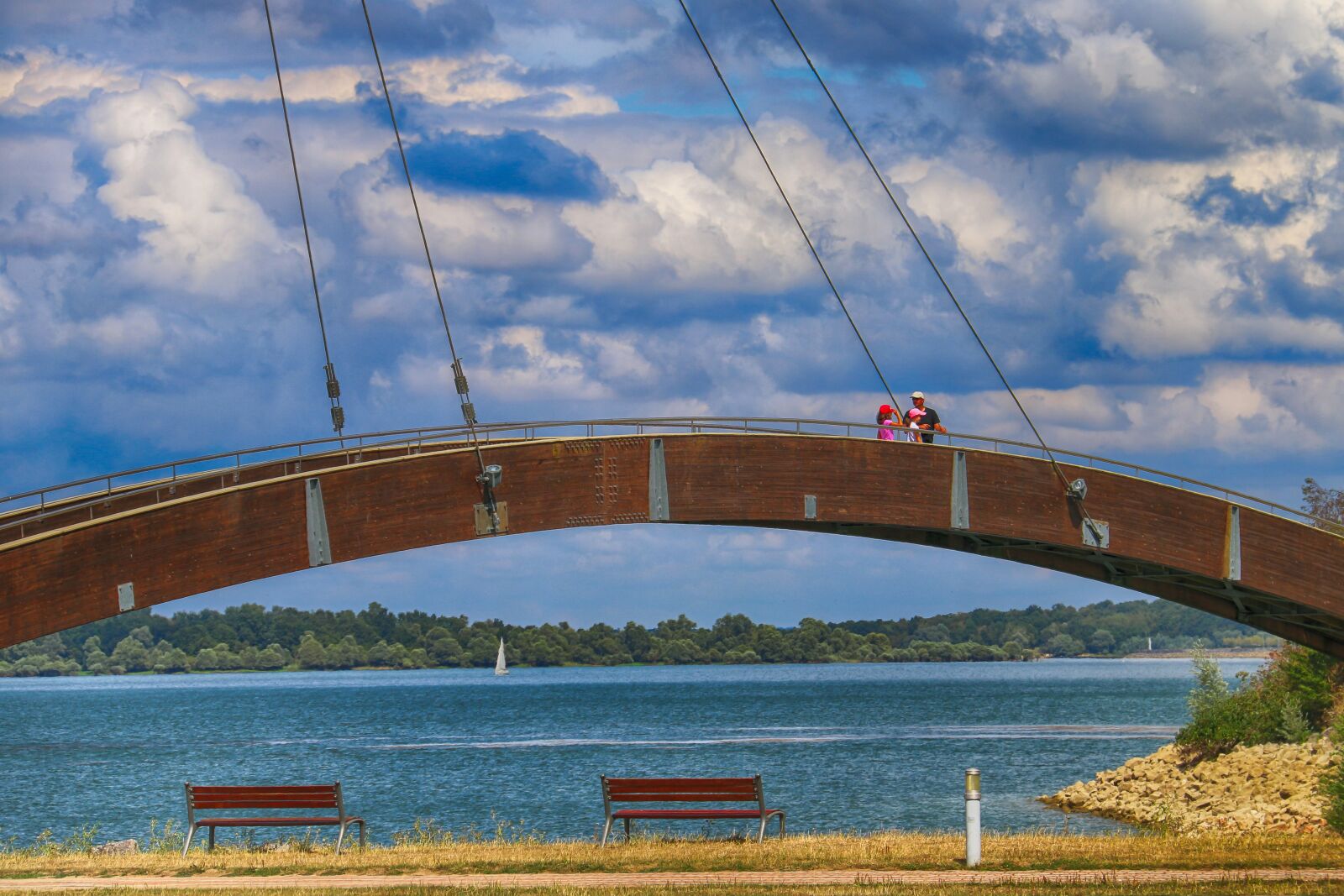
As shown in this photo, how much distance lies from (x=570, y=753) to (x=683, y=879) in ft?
179

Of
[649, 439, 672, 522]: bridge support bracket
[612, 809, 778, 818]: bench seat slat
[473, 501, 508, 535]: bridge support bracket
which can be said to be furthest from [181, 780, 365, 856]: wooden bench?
[649, 439, 672, 522]: bridge support bracket

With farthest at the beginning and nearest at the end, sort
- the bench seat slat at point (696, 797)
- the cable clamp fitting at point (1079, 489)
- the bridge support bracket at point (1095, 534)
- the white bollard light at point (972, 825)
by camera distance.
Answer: the bridge support bracket at point (1095, 534) < the cable clamp fitting at point (1079, 489) < the bench seat slat at point (696, 797) < the white bollard light at point (972, 825)

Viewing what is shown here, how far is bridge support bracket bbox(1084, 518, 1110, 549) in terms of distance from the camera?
28281 mm

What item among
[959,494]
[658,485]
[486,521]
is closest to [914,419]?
[959,494]

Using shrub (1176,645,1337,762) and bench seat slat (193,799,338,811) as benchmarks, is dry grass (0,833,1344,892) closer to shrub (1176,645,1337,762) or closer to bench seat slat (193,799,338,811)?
Answer: bench seat slat (193,799,338,811)

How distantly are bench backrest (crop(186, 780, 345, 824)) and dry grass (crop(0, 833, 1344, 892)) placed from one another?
56.9 inches

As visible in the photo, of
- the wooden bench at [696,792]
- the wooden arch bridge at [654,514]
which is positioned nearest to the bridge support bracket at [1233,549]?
the wooden arch bridge at [654,514]

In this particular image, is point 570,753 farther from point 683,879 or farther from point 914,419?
point 683,879

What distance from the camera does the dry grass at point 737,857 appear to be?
55.3ft

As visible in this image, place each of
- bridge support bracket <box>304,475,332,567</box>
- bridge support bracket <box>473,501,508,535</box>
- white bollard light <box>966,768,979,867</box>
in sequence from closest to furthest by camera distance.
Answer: white bollard light <box>966,768,979,867</box>
bridge support bracket <box>304,475,332,567</box>
bridge support bracket <box>473,501,508,535</box>

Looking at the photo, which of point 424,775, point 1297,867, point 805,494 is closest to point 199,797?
point 805,494

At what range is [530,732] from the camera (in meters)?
88.8

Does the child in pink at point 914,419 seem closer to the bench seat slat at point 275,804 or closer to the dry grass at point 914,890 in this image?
the bench seat slat at point 275,804

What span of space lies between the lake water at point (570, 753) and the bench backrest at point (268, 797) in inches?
634
